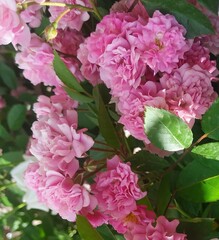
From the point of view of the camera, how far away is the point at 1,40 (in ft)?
1.68

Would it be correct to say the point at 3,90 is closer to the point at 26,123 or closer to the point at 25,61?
the point at 26,123

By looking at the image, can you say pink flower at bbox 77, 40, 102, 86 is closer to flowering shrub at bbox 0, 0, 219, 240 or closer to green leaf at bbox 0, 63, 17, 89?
flowering shrub at bbox 0, 0, 219, 240

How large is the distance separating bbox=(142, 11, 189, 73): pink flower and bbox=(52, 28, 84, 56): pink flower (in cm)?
12

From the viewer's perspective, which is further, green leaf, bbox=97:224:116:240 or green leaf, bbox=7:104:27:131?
green leaf, bbox=7:104:27:131

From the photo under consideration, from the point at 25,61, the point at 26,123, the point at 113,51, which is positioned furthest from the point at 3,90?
the point at 113,51

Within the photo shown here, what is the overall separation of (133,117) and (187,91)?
60mm

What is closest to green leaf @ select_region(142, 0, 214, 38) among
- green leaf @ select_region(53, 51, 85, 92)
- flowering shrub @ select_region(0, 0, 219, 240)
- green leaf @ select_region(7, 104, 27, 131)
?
flowering shrub @ select_region(0, 0, 219, 240)

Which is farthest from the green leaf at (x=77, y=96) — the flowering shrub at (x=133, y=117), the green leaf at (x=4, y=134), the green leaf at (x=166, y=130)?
the green leaf at (x=4, y=134)

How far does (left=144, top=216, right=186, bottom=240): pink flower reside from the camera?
48 centimetres

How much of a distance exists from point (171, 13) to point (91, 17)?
0.42ft

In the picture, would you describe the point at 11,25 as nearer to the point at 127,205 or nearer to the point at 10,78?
the point at 127,205

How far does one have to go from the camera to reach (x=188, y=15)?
49cm

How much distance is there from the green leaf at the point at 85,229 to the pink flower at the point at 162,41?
163 mm

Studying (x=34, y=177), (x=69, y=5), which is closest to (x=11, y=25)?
(x=69, y=5)
